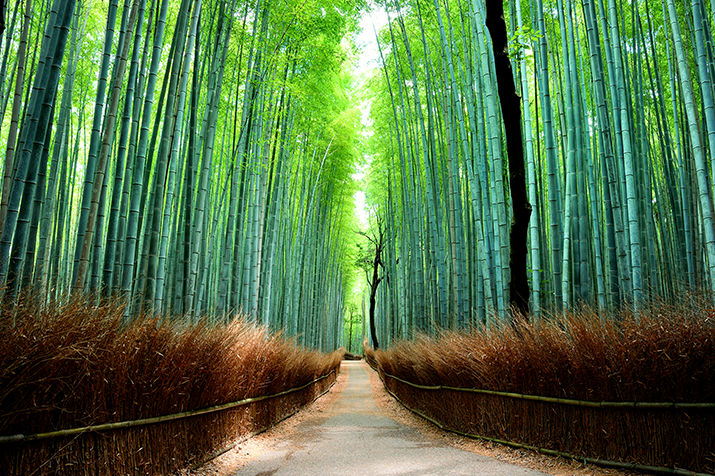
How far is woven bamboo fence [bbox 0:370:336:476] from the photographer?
1642 millimetres

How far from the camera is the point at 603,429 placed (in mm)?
2574

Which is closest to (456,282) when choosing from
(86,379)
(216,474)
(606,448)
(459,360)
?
(459,360)

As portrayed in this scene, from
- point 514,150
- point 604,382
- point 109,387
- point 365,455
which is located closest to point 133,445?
point 109,387

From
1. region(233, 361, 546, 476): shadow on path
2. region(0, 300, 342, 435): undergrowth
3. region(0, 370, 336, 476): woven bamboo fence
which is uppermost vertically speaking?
region(0, 300, 342, 435): undergrowth

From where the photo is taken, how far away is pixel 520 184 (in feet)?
12.5

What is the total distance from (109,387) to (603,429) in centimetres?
253

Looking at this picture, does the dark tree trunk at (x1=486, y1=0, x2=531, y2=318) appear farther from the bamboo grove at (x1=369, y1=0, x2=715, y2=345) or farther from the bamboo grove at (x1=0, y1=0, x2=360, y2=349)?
the bamboo grove at (x1=0, y1=0, x2=360, y2=349)

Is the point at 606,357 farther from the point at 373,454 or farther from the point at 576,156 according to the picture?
the point at 576,156

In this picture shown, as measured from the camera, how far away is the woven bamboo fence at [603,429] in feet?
6.97

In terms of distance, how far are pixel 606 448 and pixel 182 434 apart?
237 cm

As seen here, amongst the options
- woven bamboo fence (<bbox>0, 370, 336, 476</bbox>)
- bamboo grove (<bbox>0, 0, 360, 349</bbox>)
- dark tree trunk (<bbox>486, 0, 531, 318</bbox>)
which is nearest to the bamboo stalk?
woven bamboo fence (<bbox>0, 370, 336, 476</bbox>)

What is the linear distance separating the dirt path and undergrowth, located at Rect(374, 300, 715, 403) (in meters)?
0.43

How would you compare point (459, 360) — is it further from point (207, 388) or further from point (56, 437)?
point (56, 437)

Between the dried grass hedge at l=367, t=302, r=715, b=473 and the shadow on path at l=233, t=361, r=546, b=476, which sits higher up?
the dried grass hedge at l=367, t=302, r=715, b=473
